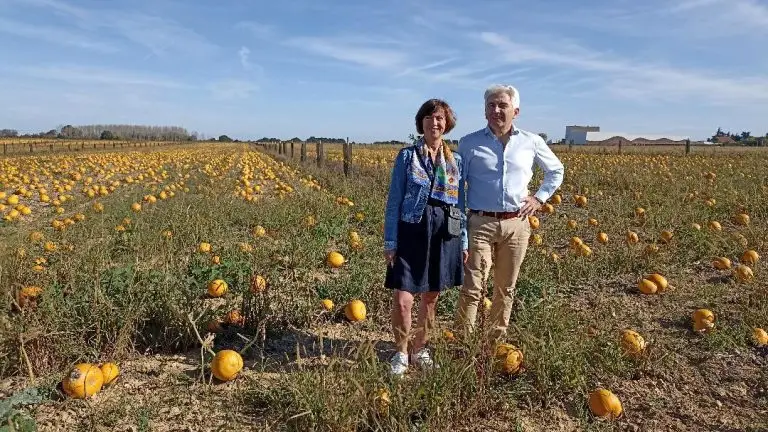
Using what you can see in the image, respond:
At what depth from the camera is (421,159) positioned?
3211 millimetres

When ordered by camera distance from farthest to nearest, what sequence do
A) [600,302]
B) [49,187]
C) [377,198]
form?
[49,187] < [377,198] < [600,302]

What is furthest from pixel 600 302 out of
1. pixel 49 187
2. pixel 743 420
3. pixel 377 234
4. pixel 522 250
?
pixel 49 187

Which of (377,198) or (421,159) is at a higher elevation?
(421,159)

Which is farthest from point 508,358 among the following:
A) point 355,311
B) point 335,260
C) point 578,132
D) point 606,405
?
point 578,132

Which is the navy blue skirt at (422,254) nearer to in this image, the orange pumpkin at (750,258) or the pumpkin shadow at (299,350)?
the pumpkin shadow at (299,350)

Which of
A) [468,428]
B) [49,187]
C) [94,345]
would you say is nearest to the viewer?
[468,428]

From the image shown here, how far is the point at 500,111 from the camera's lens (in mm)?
3289

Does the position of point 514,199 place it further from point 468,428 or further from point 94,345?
point 94,345

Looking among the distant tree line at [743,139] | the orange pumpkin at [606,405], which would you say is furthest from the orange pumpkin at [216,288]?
the distant tree line at [743,139]

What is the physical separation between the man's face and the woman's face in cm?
35

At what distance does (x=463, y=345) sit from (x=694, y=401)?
4.84 feet

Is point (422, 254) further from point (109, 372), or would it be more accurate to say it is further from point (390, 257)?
point (109, 372)

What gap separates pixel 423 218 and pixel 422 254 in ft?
0.75

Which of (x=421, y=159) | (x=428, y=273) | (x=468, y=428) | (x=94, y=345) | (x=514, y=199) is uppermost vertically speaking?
(x=421, y=159)
